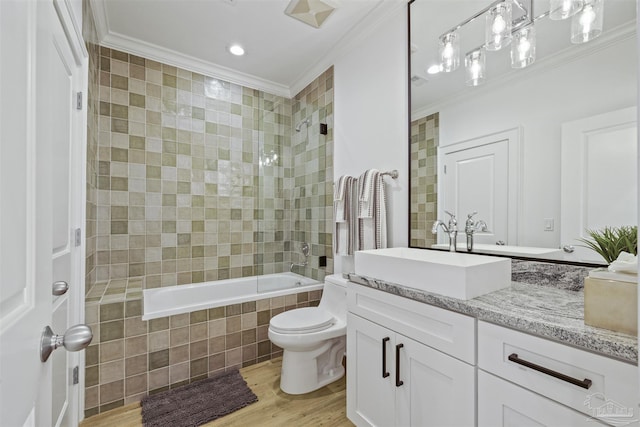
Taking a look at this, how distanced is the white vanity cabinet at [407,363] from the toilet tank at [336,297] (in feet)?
1.83

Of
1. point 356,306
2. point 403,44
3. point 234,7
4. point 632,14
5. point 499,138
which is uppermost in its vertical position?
point 234,7

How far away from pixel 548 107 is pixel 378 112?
108 centimetres

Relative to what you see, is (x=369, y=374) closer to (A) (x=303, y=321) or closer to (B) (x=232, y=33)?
(A) (x=303, y=321)

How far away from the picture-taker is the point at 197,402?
189 cm

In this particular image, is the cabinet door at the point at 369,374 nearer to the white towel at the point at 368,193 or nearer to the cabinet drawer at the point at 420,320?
the cabinet drawer at the point at 420,320

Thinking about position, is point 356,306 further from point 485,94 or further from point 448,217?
point 485,94

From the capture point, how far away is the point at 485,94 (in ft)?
5.35

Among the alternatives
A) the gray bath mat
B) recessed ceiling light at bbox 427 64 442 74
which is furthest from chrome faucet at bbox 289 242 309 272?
recessed ceiling light at bbox 427 64 442 74

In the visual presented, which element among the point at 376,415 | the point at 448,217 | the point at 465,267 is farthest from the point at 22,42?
the point at 448,217

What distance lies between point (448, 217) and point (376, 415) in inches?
44.9

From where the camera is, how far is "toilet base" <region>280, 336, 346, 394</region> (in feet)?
6.46

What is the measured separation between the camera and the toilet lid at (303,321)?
1.93 meters

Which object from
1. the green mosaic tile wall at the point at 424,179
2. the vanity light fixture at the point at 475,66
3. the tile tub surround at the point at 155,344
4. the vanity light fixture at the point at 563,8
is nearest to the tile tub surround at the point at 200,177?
the tile tub surround at the point at 155,344

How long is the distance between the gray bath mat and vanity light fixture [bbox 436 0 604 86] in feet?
7.86
